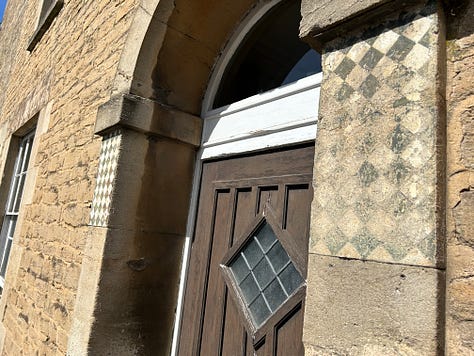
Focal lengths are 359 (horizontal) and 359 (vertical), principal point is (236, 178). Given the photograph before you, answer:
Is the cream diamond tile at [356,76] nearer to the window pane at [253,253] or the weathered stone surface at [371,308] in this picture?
the weathered stone surface at [371,308]

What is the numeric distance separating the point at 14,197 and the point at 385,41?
579 cm

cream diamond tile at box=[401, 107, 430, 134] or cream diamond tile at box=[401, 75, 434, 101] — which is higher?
cream diamond tile at box=[401, 75, 434, 101]

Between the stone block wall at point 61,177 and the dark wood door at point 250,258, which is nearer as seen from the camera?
the dark wood door at point 250,258

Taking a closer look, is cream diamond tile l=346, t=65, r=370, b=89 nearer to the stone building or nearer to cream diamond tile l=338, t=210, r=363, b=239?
the stone building

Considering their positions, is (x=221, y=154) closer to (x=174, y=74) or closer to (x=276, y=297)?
(x=174, y=74)

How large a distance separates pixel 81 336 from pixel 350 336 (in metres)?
1.88

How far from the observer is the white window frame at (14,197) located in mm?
5129

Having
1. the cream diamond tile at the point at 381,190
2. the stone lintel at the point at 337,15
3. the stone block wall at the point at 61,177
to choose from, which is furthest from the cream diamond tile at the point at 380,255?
the stone block wall at the point at 61,177

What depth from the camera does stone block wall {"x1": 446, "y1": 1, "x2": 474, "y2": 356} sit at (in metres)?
0.89

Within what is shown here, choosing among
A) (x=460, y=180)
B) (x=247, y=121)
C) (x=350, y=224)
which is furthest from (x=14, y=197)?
(x=460, y=180)

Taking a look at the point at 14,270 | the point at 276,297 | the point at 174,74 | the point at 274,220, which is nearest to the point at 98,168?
the point at 174,74

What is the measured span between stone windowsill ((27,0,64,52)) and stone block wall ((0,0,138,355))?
119mm

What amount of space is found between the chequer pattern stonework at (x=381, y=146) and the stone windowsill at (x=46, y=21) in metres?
4.69

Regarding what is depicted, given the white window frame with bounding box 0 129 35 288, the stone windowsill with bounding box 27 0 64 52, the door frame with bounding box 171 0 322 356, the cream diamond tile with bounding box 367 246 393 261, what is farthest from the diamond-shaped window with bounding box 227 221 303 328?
the stone windowsill with bounding box 27 0 64 52
